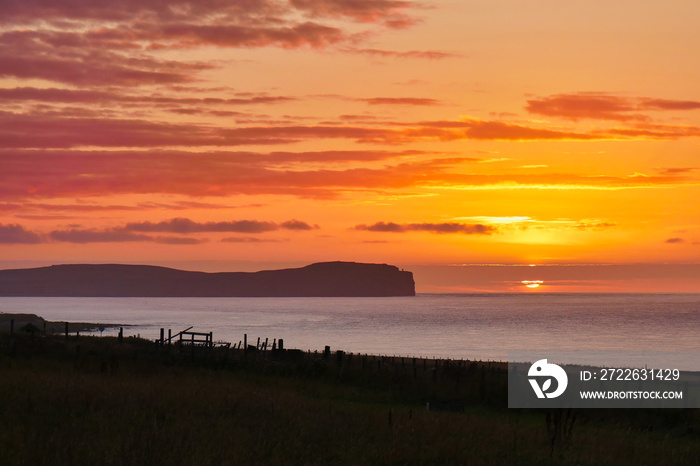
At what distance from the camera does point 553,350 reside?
93.0 meters

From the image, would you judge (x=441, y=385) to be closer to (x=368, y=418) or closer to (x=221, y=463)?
(x=368, y=418)

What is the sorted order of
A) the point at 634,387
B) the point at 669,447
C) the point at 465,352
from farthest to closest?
the point at 465,352 → the point at 634,387 → the point at 669,447

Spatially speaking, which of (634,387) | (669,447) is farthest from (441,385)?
(669,447)

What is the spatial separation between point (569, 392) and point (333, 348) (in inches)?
2331

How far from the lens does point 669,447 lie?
20219 millimetres

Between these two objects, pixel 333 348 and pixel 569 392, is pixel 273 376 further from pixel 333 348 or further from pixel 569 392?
pixel 333 348

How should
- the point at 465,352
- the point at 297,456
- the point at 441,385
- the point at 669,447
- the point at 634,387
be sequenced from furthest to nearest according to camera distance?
the point at 465,352
the point at 634,387
the point at 441,385
the point at 669,447
the point at 297,456

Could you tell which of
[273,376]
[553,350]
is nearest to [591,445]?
[273,376]

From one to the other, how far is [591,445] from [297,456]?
7.93 m

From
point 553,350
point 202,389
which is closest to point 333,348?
point 553,350

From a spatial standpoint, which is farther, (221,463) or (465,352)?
(465,352)

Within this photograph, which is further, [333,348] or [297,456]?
[333,348]

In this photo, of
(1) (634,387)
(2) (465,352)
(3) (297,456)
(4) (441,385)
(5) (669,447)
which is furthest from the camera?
(2) (465,352)

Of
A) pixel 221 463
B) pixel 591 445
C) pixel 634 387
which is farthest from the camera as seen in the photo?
pixel 634 387
